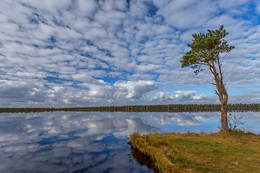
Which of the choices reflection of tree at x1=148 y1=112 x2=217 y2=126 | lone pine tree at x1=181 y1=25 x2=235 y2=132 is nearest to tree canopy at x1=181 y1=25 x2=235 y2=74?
lone pine tree at x1=181 y1=25 x2=235 y2=132

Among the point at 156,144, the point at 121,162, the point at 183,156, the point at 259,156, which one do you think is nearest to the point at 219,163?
the point at 183,156

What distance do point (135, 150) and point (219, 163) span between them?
27.2 feet

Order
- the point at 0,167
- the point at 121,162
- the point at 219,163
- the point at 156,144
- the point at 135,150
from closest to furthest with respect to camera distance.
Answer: the point at 219,163 < the point at 0,167 < the point at 121,162 < the point at 156,144 < the point at 135,150

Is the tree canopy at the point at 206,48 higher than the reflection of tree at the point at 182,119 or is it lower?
higher

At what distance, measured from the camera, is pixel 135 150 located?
1480cm

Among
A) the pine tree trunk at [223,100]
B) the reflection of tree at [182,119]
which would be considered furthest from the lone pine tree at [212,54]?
the reflection of tree at [182,119]

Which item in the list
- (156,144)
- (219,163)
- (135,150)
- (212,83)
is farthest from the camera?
(212,83)

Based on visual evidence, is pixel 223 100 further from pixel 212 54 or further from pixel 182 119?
pixel 182 119

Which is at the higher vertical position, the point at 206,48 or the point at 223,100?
the point at 206,48

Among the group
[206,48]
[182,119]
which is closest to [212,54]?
[206,48]

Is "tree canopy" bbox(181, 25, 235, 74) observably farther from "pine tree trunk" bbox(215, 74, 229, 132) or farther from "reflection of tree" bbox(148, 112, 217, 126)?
"reflection of tree" bbox(148, 112, 217, 126)

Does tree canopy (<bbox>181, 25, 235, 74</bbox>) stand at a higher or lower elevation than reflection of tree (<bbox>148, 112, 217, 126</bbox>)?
higher

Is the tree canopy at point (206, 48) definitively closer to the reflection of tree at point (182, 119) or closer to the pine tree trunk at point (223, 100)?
the pine tree trunk at point (223, 100)

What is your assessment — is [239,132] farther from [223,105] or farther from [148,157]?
[148,157]
